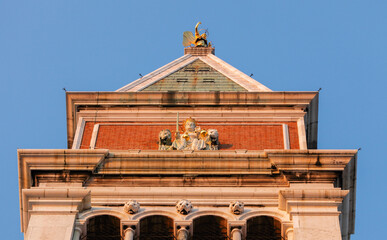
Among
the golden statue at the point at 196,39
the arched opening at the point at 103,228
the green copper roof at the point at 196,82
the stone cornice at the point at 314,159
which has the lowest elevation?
the arched opening at the point at 103,228

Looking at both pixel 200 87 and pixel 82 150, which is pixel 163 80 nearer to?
pixel 200 87

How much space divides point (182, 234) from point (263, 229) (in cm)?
207

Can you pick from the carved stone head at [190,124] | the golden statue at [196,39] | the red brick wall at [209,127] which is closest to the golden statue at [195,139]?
the carved stone head at [190,124]

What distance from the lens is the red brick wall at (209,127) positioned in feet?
122

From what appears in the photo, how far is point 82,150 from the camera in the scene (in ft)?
114

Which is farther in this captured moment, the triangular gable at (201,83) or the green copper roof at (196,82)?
Result: the green copper roof at (196,82)

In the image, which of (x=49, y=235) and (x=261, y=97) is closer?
(x=49, y=235)

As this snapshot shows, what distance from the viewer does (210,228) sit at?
33.0 m

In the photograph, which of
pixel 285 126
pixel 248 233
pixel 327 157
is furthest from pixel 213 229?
pixel 285 126

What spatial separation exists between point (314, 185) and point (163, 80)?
1202 cm

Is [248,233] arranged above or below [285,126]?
below

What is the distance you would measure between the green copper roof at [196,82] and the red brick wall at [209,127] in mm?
4642

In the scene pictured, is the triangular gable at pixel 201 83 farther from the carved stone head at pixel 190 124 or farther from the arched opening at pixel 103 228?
the arched opening at pixel 103 228

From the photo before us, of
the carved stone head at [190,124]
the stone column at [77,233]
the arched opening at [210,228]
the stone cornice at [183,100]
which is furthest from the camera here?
the stone cornice at [183,100]
